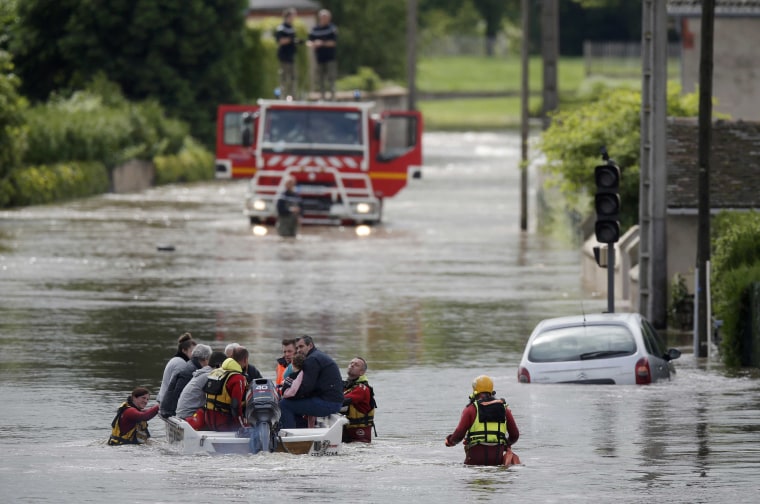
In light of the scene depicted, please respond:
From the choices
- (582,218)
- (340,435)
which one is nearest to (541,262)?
(582,218)

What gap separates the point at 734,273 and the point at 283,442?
11.5 meters

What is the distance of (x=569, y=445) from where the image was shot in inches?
738

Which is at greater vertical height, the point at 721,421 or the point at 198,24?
the point at 198,24

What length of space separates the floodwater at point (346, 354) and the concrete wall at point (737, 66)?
592 centimetres

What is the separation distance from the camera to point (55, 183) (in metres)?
57.9

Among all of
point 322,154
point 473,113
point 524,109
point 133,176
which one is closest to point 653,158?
point 322,154

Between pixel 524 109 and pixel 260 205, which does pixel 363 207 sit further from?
pixel 524 109

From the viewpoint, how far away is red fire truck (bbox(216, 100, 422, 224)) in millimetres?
47688

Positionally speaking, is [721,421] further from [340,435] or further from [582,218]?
[582,218]

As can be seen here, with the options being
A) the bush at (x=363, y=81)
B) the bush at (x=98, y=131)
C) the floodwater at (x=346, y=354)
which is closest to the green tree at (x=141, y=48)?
the bush at (x=98, y=131)

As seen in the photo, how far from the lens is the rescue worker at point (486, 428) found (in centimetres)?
1681

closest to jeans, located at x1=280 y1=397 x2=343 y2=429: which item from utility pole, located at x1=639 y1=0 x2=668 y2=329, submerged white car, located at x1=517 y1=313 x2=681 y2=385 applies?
submerged white car, located at x1=517 y1=313 x2=681 y2=385

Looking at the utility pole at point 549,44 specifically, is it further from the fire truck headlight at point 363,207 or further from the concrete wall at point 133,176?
the concrete wall at point 133,176

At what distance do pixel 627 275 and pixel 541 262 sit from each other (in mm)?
7203
